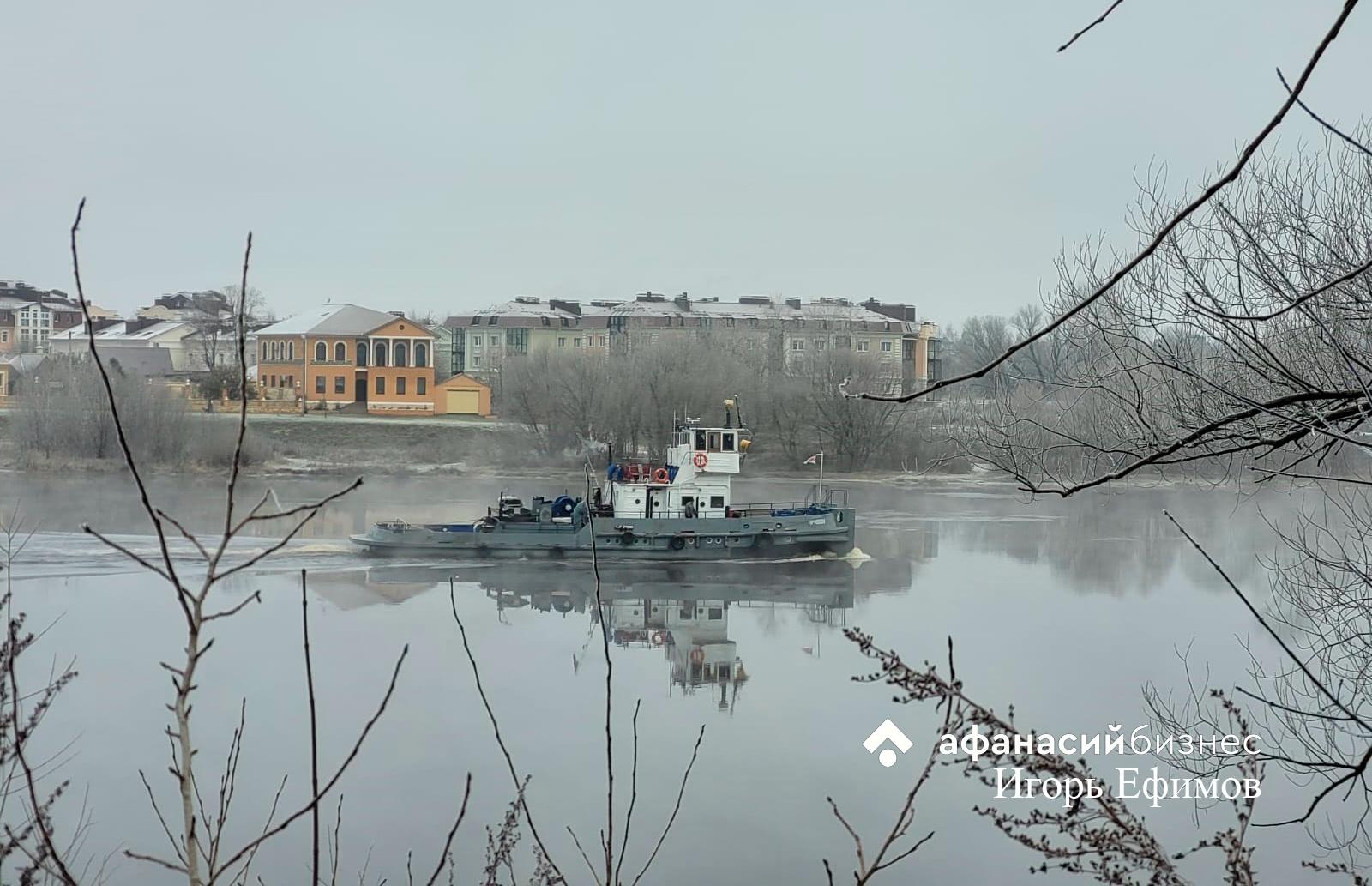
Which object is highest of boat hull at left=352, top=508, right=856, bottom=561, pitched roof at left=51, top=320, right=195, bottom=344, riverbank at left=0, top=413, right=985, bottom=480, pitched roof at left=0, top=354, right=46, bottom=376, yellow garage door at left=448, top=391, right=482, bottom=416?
pitched roof at left=51, top=320, right=195, bottom=344

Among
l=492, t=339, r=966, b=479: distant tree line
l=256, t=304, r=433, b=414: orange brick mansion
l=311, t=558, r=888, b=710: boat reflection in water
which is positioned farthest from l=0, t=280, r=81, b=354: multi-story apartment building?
l=311, t=558, r=888, b=710: boat reflection in water

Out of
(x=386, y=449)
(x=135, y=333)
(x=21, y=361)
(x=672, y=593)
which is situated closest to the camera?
(x=672, y=593)

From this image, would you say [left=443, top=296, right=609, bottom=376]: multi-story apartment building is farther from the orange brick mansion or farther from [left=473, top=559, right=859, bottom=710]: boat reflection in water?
[left=473, top=559, right=859, bottom=710]: boat reflection in water

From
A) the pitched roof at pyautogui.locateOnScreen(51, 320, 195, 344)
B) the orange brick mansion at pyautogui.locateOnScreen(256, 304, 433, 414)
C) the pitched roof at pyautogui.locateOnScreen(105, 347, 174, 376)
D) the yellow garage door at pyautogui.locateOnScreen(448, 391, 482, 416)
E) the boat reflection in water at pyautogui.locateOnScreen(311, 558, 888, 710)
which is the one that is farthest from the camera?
the pitched roof at pyautogui.locateOnScreen(51, 320, 195, 344)

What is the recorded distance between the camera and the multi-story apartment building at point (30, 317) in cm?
4841

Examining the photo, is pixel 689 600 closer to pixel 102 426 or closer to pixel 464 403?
pixel 102 426

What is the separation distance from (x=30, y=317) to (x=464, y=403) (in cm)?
2113

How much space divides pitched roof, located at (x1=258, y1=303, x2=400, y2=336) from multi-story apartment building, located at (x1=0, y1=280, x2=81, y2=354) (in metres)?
7.99

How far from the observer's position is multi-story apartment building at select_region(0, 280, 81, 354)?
48409mm

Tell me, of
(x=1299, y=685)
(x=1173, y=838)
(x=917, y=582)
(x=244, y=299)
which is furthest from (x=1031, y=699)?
(x=244, y=299)

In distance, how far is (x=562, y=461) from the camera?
39.5 metres

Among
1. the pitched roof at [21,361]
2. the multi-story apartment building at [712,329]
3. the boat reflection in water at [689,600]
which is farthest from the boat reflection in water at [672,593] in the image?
the pitched roof at [21,361]

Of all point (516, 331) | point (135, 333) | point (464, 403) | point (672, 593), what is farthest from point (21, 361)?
point (672, 593)

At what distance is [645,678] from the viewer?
45.8 ft
